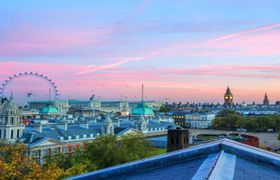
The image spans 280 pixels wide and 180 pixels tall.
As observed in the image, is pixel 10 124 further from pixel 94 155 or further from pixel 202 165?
pixel 202 165

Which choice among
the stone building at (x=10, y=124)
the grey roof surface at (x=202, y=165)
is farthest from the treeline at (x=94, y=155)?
the stone building at (x=10, y=124)

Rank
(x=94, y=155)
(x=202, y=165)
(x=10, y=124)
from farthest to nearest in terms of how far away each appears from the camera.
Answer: (x=10, y=124) < (x=94, y=155) < (x=202, y=165)

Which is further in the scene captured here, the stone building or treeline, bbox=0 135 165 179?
the stone building

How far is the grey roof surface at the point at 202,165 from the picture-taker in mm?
12375

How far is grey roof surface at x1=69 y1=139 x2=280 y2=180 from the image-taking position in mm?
12375

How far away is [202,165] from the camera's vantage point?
12.7 m

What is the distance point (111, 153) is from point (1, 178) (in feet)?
75.5

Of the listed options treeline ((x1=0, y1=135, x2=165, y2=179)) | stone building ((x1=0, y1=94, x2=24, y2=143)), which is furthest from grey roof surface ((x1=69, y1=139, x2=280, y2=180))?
stone building ((x1=0, y1=94, x2=24, y2=143))

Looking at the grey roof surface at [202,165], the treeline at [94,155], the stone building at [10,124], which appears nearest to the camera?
the grey roof surface at [202,165]

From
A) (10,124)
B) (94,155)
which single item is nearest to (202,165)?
(94,155)

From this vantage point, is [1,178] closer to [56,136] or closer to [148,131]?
[56,136]

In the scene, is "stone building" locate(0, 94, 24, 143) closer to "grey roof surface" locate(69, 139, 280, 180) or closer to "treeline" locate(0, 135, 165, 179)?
"treeline" locate(0, 135, 165, 179)

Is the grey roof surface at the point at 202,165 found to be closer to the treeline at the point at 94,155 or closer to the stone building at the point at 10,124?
the treeline at the point at 94,155

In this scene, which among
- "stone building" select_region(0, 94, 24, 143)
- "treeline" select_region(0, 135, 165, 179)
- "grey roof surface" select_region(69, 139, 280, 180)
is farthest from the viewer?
"stone building" select_region(0, 94, 24, 143)
